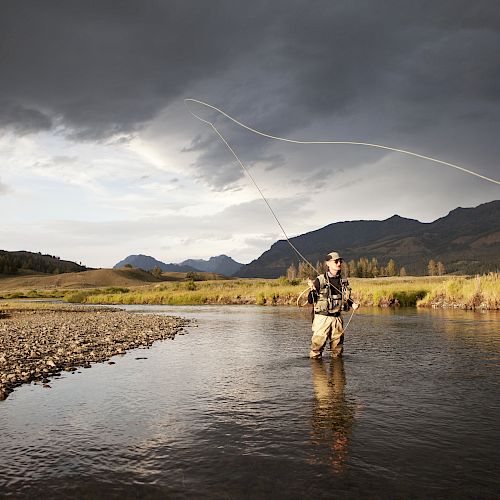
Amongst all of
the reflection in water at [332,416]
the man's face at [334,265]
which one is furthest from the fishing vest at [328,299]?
the reflection in water at [332,416]

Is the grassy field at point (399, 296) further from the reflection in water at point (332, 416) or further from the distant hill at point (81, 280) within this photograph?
the distant hill at point (81, 280)

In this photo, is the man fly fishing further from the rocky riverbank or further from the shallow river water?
the rocky riverbank

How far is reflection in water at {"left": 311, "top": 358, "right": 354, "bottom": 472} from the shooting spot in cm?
652

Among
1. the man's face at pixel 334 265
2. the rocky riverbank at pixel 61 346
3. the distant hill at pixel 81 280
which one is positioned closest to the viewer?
the rocky riverbank at pixel 61 346

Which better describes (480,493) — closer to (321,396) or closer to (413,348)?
(321,396)

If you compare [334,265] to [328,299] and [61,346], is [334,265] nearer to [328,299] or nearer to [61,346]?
[328,299]

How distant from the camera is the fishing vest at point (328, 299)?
43.0 feet

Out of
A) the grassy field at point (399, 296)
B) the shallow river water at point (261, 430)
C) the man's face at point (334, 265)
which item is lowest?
the shallow river water at point (261, 430)

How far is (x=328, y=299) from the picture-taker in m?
13.1

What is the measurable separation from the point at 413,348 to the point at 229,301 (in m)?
40.4

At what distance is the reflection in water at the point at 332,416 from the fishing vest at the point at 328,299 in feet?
5.51

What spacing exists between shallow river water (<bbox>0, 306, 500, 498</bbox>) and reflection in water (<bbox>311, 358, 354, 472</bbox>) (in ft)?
0.10

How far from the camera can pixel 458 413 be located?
825 centimetres

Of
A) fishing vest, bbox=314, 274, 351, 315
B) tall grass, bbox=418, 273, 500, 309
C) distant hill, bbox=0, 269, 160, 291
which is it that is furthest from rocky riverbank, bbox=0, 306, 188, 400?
distant hill, bbox=0, 269, 160, 291
